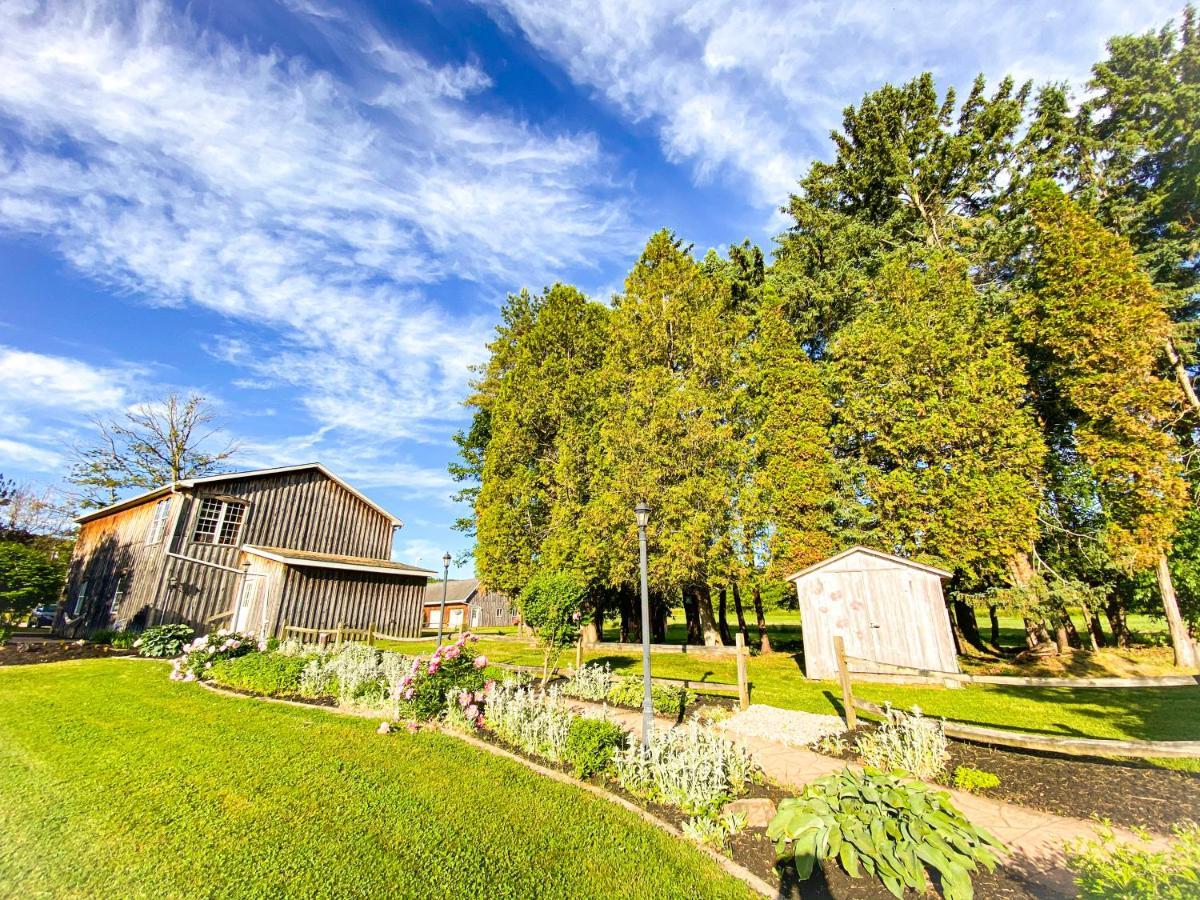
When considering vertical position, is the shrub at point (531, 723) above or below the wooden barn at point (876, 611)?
below

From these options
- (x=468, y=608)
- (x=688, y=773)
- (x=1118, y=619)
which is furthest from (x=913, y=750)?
(x=468, y=608)

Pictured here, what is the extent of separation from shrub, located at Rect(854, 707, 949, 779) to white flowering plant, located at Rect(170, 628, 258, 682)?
606 inches

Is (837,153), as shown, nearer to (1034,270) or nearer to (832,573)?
(1034,270)

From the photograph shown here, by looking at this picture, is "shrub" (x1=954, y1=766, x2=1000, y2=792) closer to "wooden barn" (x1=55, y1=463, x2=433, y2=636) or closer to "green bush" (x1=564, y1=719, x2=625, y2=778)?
"green bush" (x1=564, y1=719, x2=625, y2=778)

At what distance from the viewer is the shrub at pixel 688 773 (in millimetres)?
5621

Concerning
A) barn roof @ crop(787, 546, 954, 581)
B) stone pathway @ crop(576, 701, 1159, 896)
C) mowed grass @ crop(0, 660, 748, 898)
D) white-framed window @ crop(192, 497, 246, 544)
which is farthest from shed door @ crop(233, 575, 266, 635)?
barn roof @ crop(787, 546, 954, 581)

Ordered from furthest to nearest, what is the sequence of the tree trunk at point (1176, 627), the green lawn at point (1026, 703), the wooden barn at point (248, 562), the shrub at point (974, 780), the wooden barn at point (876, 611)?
the wooden barn at point (248, 562)
the tree trunk at point (1176, 627)
the wooden barn at point (876, 611)
the green lawn at point (1026, 703)
the shrub at point (974, 780)

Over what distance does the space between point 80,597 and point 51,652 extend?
1061 cm

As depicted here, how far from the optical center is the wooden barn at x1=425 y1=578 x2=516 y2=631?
162 ft

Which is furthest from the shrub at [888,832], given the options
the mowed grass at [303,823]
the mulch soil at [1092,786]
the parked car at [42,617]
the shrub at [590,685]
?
the parked car at [42,617]

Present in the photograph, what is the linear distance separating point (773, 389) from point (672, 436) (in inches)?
201

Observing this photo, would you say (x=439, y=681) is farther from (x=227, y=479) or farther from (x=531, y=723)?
(x=227, y=479)

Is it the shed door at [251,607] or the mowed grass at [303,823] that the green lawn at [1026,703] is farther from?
the shed door at [251,607]

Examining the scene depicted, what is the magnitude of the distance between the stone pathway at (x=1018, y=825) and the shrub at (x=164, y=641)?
19307 mm
